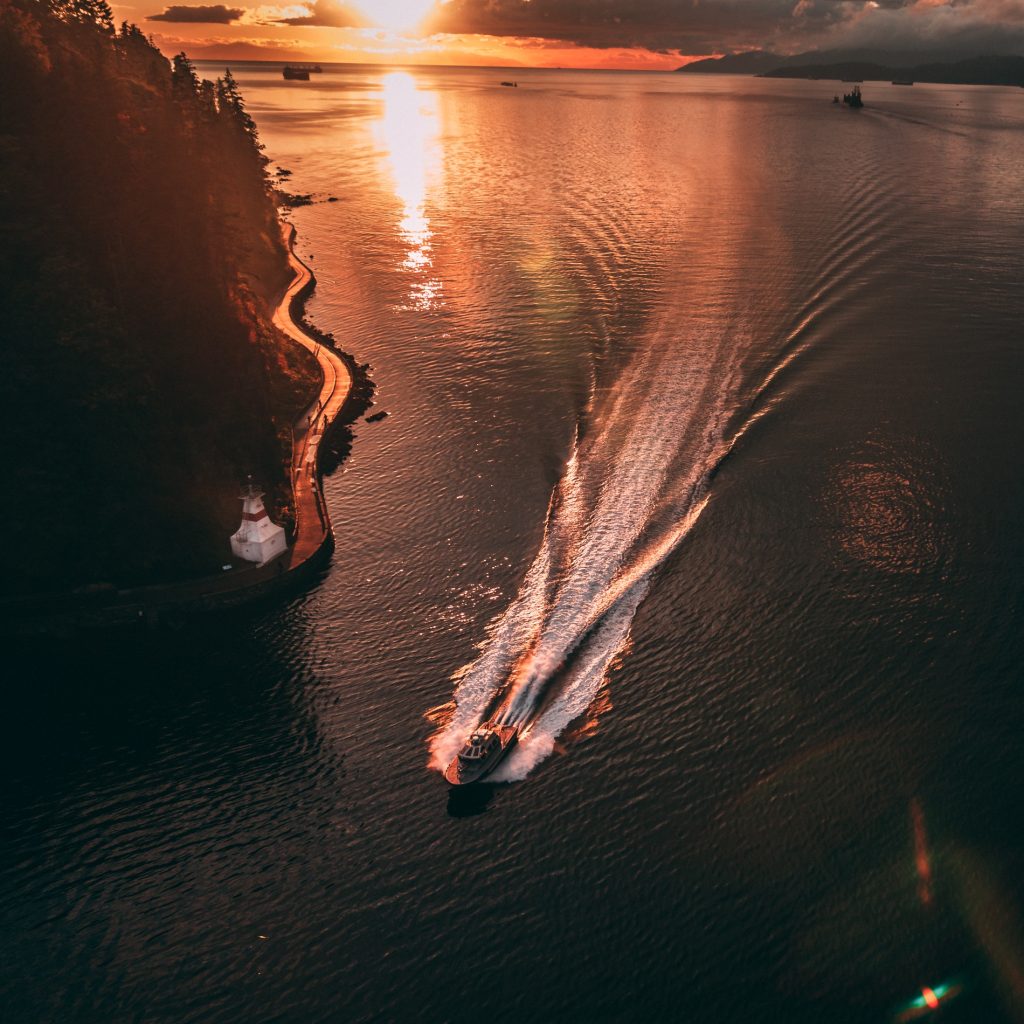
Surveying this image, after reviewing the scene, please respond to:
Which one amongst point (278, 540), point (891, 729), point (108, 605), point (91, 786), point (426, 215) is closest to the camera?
point (91, 786)

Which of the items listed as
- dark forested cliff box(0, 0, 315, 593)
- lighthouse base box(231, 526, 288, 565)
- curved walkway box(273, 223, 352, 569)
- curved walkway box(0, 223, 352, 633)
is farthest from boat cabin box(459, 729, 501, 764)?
dark forested cliff box(0, 0, 315, 593)

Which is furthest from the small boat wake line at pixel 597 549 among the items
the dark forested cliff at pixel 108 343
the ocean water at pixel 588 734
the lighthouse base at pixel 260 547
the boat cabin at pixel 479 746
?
the dark forested cliff at pixel 108 343

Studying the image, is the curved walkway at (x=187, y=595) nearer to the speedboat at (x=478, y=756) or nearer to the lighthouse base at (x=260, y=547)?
the lighthouse base at (x=260, y=547)

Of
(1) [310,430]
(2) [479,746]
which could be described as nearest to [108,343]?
(1) [310,430]

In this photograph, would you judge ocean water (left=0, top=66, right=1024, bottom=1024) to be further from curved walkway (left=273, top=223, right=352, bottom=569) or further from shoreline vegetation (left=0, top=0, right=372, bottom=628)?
shoreline vegetation (left=0, top=0, right=372, bottom=628)

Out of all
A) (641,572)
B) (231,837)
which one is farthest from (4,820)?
(641,572)

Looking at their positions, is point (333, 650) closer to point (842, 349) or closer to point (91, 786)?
point (91, 786)
